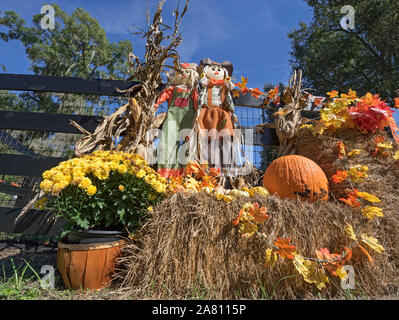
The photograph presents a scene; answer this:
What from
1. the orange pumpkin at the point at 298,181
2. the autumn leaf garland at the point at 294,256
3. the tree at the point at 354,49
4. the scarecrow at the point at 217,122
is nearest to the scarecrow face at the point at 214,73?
the scarecrow at the point at 217,122

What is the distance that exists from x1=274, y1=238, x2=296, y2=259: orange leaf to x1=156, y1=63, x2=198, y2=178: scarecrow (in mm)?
1228

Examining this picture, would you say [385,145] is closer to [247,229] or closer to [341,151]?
[341,151]

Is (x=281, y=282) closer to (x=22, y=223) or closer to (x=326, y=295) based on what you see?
(x=326, y=295)

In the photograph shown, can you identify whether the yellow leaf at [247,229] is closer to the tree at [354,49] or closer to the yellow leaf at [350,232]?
the yellow leaf at [350,232]

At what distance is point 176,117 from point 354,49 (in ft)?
28.7

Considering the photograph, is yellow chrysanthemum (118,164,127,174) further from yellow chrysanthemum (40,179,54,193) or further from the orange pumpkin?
the orange pumpkin

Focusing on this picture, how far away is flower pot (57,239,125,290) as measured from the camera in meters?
1.22

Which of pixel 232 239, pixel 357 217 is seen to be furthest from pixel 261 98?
pixel 232 239

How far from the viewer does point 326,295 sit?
1241 millimetres

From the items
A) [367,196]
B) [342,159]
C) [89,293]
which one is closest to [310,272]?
[367,196]

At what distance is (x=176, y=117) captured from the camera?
236cm

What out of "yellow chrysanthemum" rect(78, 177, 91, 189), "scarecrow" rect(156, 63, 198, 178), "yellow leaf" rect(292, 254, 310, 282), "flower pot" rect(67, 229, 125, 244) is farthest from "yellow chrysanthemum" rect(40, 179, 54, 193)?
"yellow leaf" rect(292, 254, 310, 282)

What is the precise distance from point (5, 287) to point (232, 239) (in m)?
1.38
